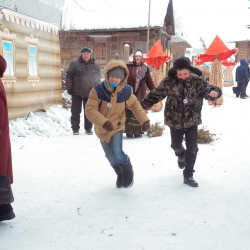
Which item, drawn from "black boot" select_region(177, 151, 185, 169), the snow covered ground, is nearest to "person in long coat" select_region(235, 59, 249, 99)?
the snow covered ground

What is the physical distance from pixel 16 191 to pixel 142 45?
21.5 meters

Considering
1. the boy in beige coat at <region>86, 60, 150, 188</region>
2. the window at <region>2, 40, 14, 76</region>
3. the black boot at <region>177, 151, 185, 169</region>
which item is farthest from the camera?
the window at <region>2, 40, 14, 76</region>

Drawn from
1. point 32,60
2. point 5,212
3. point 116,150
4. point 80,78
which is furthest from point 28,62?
point 5,212

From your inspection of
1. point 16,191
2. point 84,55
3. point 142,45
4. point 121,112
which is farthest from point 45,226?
point 142,45

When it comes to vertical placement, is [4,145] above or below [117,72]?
below

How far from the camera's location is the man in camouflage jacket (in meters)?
4.10

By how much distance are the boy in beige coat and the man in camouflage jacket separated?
0.49 meters

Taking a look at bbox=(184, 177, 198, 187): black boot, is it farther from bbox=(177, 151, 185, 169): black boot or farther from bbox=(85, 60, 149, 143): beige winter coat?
bbox=(85, 60, 149, 143): beige winter coat

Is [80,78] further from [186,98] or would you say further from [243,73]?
[243,73]

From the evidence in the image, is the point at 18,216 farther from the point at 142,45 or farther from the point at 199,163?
the point at 142,45

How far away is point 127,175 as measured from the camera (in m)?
4.03

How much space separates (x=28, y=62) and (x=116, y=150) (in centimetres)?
623

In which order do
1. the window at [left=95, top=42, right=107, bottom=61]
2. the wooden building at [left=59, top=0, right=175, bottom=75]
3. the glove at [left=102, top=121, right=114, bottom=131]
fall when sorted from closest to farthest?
the glove at [left=102, top=121, right=114, bottom=131]
the wooden building at [left=59, top=0, right=175, bottom=75]
the window at [left=95, top=42, right=107, bottom=61]

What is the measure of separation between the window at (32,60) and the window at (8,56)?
941mm
